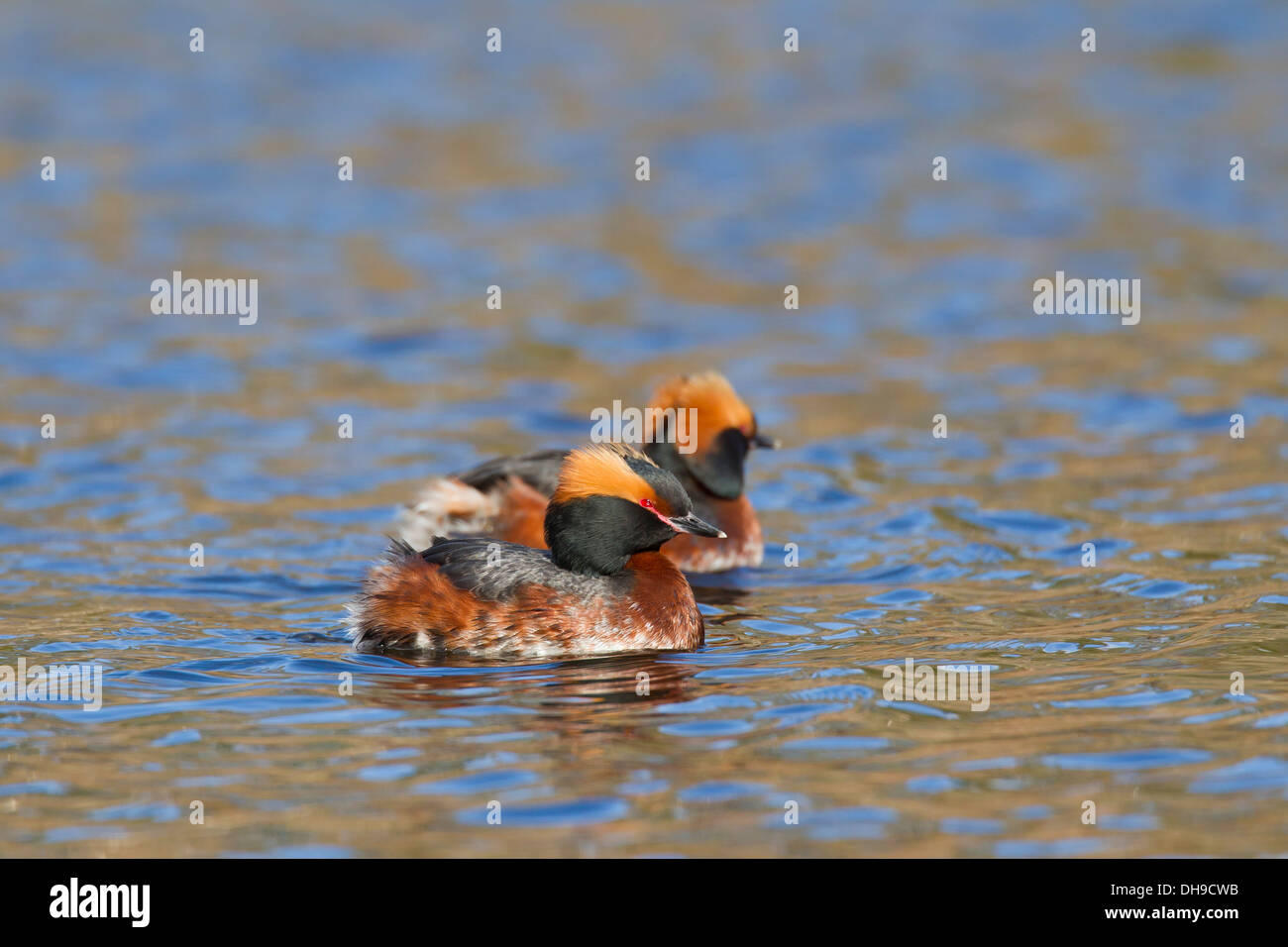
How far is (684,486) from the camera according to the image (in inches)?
512

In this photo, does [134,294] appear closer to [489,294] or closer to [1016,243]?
[489,294]

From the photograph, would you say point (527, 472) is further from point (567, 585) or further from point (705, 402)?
point (567, 585)

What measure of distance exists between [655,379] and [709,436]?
5.07 metres

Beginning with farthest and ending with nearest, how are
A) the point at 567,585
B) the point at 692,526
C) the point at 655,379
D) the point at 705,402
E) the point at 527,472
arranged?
the point at 655,379
the point at 705,402
the point at 527,472
the point at 692,526
the point at 567,585

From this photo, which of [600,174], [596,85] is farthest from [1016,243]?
[596,85]

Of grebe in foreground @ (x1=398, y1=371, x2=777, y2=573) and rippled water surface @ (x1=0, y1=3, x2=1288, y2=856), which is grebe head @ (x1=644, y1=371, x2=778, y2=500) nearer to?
grebe in foreground @ (x1=398, y1=371, x2=777, y2=573)

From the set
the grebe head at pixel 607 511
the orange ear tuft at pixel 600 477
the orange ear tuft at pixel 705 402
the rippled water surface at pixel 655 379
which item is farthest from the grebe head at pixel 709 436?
the orange ear tuft at pixel 600 477

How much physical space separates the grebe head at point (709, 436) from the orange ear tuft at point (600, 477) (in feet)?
9.89

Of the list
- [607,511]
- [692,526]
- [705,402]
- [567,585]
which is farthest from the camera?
[705,402]

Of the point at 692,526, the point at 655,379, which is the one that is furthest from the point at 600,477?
the point at 655,379

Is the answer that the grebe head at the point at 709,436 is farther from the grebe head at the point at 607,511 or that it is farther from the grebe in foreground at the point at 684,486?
the grebe head at the point at 607,511

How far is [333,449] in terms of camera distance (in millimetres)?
16828

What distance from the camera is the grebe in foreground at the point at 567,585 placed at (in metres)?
10.8

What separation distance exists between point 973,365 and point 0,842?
13.3 metres
